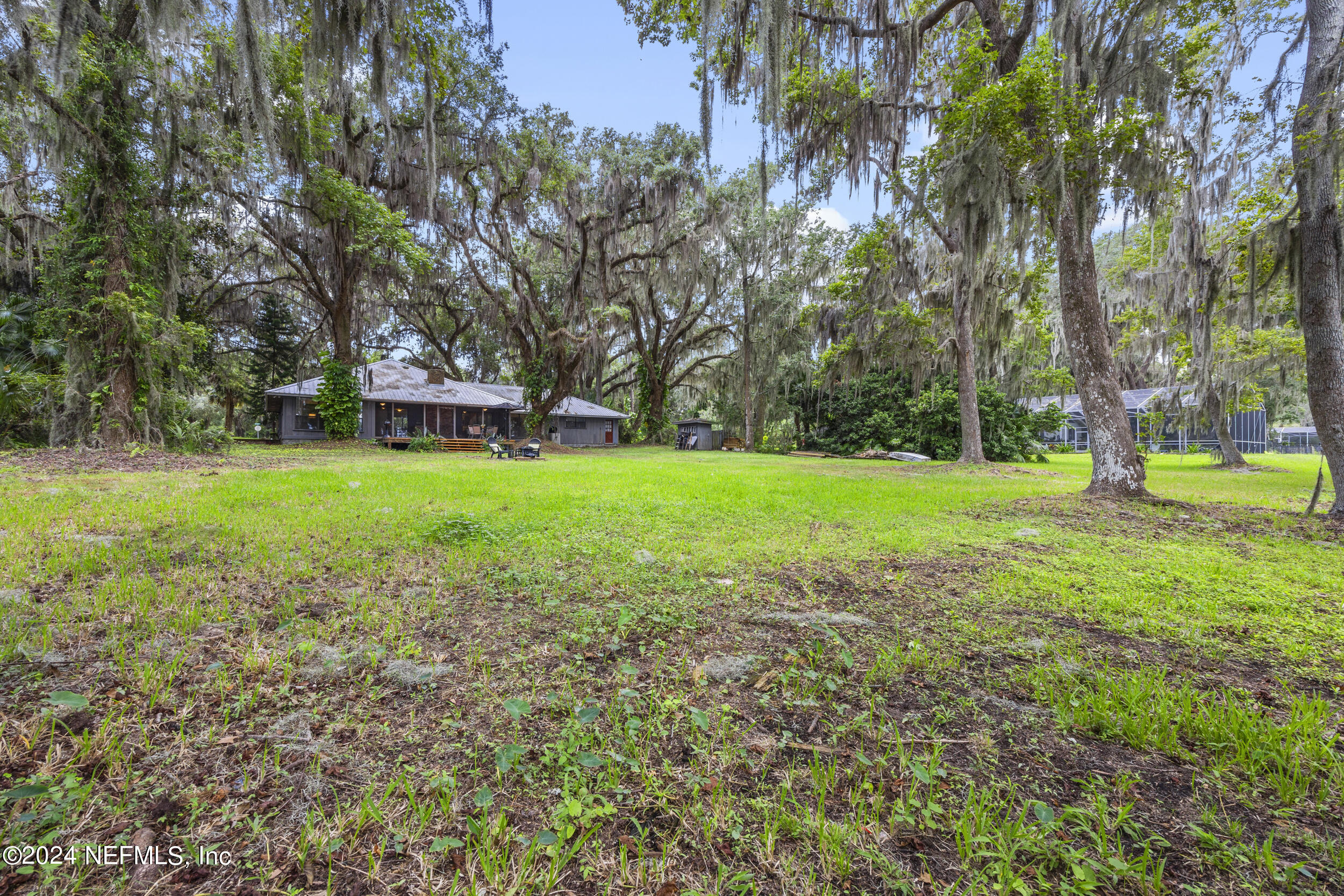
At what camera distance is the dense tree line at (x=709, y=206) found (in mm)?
6270

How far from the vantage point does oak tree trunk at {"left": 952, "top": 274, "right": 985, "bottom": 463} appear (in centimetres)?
1302

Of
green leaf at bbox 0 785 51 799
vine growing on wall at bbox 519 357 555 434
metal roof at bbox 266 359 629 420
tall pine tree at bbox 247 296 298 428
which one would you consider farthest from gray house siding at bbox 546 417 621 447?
green leaf at bbox 0 785 51 799

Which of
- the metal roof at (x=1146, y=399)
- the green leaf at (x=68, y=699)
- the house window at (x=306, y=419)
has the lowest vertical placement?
the green leaf at (x=68, y=699)

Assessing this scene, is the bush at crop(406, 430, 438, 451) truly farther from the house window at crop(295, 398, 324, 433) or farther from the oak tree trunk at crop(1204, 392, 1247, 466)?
the oak tree trunk at crop(1204, 392, 1247, 466)

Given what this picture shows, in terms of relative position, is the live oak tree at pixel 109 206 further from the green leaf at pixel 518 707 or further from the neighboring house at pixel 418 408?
the green leaf at pixel 518 707

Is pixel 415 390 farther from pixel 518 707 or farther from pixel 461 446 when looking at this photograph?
pixel 518 707

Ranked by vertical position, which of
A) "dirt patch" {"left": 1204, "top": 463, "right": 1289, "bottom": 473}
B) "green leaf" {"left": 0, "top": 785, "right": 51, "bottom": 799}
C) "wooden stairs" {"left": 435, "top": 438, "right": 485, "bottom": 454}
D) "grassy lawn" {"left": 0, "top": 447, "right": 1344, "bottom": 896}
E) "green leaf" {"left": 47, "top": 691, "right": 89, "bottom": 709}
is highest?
"wooden stairs" {"left": 435, "top": 438, "right": 485, "bottom": 454}

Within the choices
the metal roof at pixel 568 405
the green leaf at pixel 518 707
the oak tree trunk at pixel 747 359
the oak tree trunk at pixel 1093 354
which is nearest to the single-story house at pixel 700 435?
the metal roof at pixel 568 405

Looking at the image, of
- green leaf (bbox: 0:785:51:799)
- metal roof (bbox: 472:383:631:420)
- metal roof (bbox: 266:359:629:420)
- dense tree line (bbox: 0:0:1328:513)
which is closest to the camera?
green leaf (bbox: 0:785:51:799)

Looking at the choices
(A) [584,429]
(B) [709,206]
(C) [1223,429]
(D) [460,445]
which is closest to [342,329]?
(D) [460,445]

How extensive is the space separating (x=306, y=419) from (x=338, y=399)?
3.80 m

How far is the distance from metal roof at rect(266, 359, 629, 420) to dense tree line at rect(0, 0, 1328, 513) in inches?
39.1

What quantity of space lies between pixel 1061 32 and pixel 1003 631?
7.76m

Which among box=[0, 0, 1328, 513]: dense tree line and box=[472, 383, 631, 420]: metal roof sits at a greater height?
box=[0, 0, 1328, 513]: dense tree line
